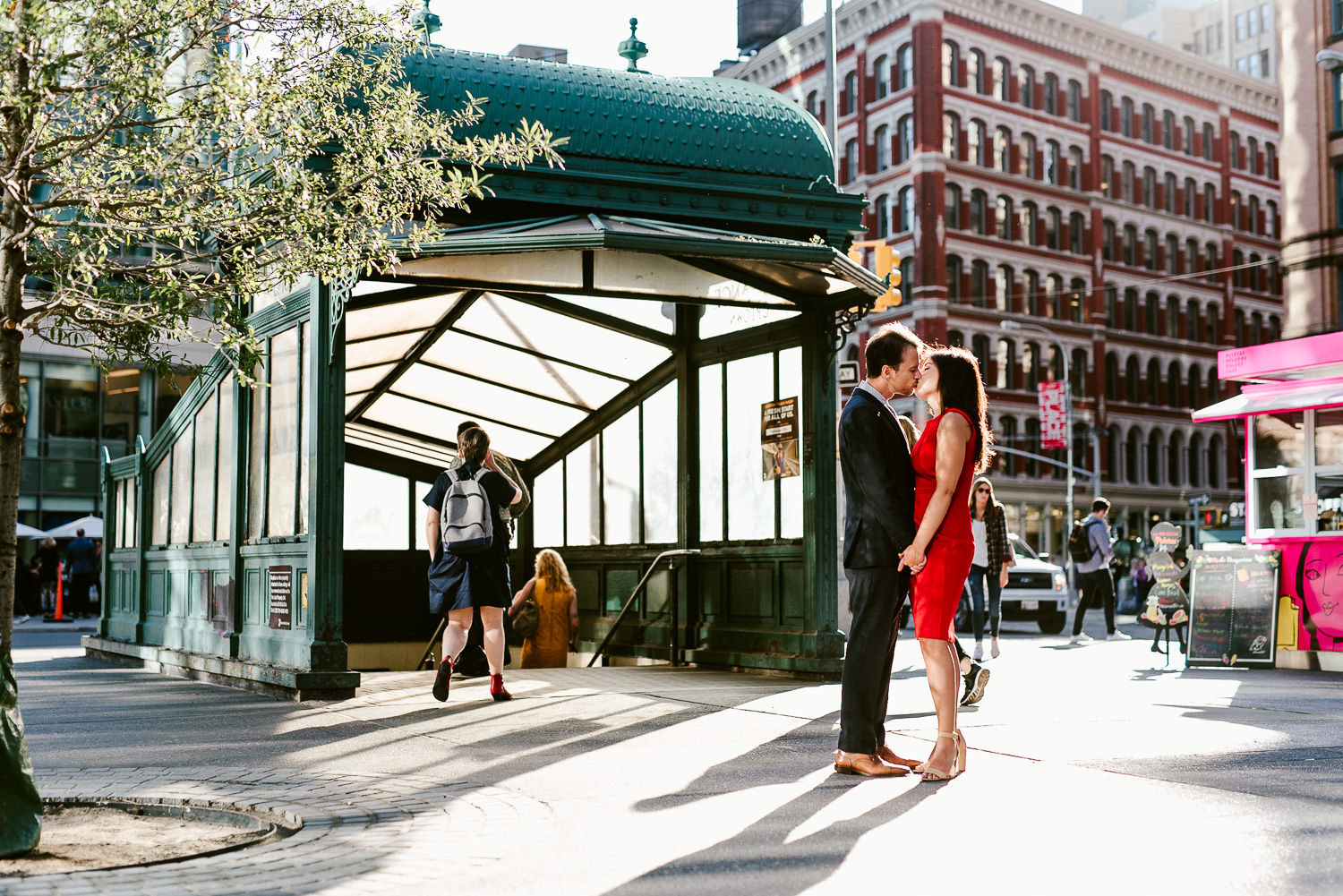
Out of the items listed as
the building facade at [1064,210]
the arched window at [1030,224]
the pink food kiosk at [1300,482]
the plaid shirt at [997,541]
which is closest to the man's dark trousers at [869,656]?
the plaid shirt at [997,541]

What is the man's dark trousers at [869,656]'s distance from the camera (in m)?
6.25

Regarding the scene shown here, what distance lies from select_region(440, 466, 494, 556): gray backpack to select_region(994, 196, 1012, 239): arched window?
5654cm

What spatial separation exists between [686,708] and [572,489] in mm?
7128

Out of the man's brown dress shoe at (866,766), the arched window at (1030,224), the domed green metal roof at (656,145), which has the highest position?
the arched window at (1030,224)

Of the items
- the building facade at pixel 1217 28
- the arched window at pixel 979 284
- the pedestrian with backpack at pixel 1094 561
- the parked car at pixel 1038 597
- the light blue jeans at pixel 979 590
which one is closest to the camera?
the light blue jeans at pixel 979 590

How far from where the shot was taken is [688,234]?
9.68 meters

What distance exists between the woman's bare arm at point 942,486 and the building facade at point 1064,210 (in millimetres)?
52732

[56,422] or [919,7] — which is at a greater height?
[919,7]

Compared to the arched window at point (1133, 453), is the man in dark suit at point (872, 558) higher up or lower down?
lower down

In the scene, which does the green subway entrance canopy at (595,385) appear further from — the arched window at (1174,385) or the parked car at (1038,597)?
the arched window at (1174,385)

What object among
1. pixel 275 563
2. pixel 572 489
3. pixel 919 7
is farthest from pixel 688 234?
pixel 919 7

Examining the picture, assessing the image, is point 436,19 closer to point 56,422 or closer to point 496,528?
point 496,528

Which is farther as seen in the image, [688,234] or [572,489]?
[572,489]

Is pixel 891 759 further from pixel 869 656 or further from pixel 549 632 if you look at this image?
pixel 549 632
